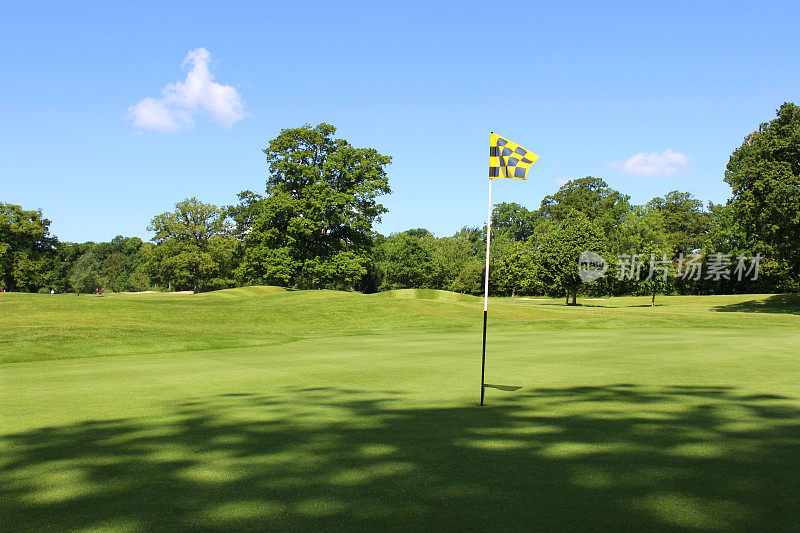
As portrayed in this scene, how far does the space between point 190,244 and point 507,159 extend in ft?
218

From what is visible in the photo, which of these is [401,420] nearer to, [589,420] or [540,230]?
[589,420]

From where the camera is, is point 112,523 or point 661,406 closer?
point 112,523

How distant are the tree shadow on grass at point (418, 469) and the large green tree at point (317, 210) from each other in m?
41.2

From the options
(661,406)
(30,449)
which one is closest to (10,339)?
(30,449)

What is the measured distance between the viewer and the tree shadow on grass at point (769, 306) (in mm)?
43969

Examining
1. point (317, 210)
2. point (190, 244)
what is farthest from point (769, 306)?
point (190, 244)

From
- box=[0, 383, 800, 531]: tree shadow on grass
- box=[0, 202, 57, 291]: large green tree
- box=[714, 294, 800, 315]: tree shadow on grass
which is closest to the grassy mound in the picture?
box=[714, 294, 800, 315]: tree shadow on grass

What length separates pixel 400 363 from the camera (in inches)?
524

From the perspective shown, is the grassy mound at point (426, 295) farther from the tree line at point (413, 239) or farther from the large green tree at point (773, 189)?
the large green tree at point (773, 189)

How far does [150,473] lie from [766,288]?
80.0m

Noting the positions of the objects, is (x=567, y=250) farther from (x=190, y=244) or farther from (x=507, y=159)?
(x=507, y=159)

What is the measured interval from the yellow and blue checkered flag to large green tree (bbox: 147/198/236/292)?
6414cm

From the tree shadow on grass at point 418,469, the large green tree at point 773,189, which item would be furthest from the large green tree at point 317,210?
the tree shadow on grass at point 418,469

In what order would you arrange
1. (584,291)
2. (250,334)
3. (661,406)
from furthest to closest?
(584,291) → (250,334) → (661,406)
